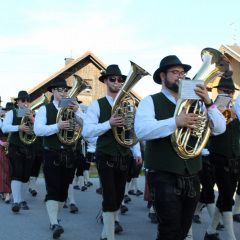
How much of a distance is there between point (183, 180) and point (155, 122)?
0.58 m

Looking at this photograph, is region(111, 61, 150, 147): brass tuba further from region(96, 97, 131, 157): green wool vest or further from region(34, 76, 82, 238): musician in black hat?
region(34, 76, 82, 238): musician in black hat

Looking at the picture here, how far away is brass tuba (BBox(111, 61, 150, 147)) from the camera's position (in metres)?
4.80

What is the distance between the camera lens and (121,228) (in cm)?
577

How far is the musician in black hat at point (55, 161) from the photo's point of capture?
539cm

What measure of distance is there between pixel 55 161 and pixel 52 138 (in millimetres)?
353

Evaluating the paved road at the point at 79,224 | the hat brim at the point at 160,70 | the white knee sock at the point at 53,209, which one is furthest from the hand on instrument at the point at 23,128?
the hat brim at the point at 160,70

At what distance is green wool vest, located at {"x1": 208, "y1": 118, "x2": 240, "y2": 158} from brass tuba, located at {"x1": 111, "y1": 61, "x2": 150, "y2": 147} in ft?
3.61

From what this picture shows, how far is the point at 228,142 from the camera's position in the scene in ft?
16.6

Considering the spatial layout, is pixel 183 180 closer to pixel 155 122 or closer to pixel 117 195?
pixel 155 122

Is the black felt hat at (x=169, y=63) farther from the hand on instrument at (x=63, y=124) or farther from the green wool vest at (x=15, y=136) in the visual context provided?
the green wool vest at (x=15, y=136)

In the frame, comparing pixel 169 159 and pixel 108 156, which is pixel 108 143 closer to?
pixel 108 156

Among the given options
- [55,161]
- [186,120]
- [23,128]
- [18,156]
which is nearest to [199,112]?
[186,120]

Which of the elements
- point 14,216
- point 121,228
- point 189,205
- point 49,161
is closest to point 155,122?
point 189,205

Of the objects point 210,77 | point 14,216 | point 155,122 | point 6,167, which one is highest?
point 210,77
